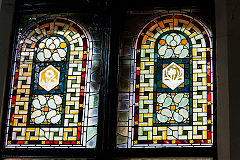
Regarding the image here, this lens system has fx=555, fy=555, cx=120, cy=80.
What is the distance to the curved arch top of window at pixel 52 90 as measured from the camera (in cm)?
405

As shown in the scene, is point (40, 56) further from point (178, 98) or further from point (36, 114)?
point (178, 98)

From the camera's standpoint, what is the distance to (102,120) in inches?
157

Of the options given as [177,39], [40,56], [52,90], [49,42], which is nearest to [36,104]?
[52,90]

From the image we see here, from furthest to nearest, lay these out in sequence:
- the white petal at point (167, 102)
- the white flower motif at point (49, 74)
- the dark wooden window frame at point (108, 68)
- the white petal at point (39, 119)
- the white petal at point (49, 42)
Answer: the white petal at point (49, 42) → the white flower motif at point (49, 74) → the white petal at point (39, 119) → the white petal at point (167, 102) → the dark wooden window frame at point (108, 68)

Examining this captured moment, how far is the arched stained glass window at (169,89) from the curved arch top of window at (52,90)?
0.29 meters

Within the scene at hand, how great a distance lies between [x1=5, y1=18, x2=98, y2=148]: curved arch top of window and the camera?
4051mm

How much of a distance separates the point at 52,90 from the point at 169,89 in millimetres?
881

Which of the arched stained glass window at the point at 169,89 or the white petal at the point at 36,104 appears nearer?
the arched stained glass window at the point at 169,89

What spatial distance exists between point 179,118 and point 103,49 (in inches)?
31.2

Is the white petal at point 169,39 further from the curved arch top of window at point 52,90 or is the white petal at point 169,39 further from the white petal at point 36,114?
the white petal at point 36,114

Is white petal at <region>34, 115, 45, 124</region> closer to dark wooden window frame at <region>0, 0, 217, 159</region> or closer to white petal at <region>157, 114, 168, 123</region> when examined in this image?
dark wooden window frame at <region>0, 0, 217, 159</region>

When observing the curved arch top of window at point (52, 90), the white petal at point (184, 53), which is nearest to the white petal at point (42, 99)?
the curved arch top of window at point (52, 90)

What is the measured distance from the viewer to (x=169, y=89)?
4039 mm

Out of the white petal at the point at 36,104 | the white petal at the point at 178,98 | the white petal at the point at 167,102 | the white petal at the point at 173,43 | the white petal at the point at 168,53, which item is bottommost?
the white petal at the point at 36,104
